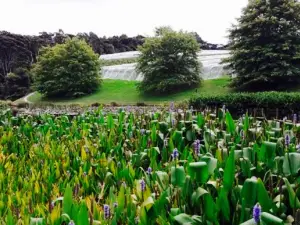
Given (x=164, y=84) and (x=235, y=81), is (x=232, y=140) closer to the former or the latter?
(x=235, y=81)

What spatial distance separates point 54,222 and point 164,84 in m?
26.3

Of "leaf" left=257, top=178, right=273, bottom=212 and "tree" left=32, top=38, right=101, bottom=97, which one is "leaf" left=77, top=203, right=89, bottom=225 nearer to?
"leaf" left=257, top=178, right=273, bottom=212

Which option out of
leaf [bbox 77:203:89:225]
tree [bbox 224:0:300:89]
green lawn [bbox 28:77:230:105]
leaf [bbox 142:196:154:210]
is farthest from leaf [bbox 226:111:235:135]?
green lawn [bbox 28:77:230:105]

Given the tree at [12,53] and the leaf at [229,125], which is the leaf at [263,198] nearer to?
the leaf at [229,125]

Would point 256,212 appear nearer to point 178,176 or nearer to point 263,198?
point 263,198

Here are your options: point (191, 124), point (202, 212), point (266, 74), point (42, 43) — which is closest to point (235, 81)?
point (266, 74)

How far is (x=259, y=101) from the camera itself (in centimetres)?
1318

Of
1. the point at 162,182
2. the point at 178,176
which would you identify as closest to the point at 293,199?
the point at 178,176

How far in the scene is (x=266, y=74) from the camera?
2394cm

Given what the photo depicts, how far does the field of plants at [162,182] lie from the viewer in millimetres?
1914

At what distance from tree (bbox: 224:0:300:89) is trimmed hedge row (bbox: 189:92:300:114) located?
1040cm

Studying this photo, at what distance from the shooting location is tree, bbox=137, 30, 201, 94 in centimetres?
2906

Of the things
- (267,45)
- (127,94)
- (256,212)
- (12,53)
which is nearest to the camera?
(256,212)

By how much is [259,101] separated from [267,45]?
488 inches
